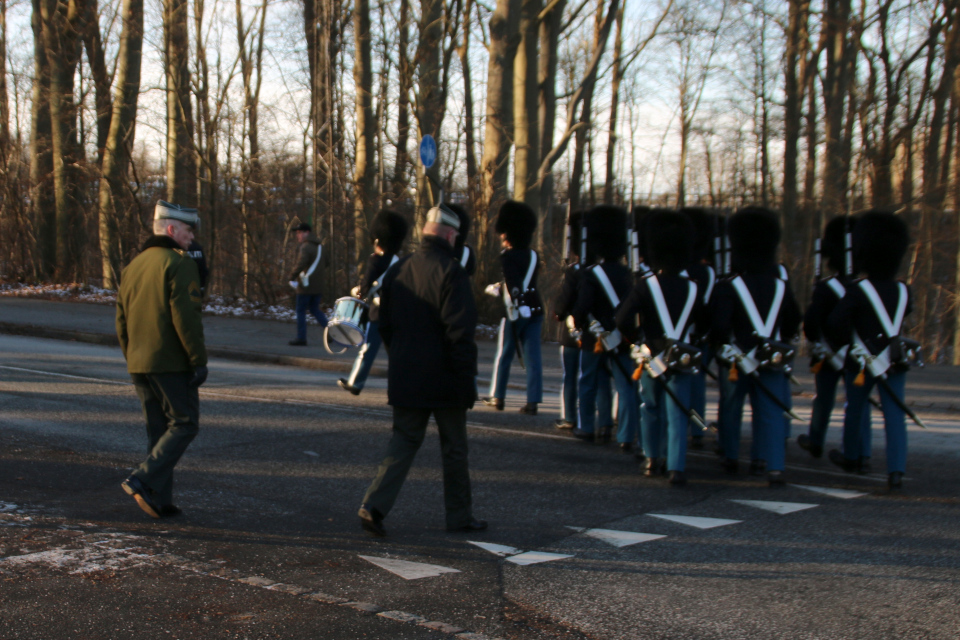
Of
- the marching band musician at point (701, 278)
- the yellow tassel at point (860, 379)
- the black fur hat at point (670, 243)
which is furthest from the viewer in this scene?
the marching band musician at point (701, 278)

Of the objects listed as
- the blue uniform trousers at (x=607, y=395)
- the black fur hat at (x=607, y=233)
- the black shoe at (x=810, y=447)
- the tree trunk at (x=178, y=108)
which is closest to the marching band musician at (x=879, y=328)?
the black shoe at (x=810, y=447)

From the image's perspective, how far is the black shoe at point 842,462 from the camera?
27.1 feet

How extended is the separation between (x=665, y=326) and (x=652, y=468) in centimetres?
111

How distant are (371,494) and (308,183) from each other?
761 inches

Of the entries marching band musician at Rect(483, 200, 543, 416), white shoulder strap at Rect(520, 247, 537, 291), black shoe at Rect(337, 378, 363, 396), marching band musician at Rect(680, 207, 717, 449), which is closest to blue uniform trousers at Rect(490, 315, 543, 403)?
marching band musician at Rect(483, 200, 543, 416)

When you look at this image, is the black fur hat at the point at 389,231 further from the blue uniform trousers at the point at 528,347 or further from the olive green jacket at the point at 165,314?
the olive green jacket at the point at 165,314

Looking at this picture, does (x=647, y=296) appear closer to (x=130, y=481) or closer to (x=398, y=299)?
(x=398, y=299)

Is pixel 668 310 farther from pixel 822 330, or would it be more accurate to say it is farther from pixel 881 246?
pixel 881 246

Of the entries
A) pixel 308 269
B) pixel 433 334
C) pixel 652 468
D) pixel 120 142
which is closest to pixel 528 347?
pixel 652 468

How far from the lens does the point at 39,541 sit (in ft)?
18.4

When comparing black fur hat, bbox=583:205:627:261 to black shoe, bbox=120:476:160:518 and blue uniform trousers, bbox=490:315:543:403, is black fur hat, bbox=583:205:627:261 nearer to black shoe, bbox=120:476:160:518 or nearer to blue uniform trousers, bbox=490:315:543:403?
blue uniform trousers, bbox=490:315:543:403

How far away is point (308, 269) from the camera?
15.8m

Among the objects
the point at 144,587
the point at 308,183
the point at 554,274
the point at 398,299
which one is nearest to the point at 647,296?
the point at 398,299

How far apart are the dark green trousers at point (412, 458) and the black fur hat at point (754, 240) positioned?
320 centimetres
